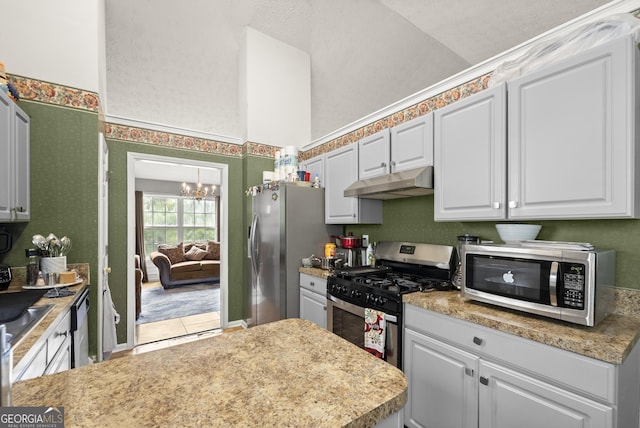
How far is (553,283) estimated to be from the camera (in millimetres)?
1281

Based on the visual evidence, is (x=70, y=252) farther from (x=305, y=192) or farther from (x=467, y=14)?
(x=467, y=14)

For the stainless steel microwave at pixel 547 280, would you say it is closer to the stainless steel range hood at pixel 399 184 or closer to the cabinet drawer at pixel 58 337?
the stainless steel range hood at pixel 399 184

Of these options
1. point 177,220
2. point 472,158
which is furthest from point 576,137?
point 177,220

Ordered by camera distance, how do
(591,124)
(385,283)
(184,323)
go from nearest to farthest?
(591,124), (385,283), (184,323)

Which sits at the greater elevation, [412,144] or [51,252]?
[412,144]

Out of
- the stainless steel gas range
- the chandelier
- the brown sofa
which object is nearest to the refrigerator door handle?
the stainless steel gas range

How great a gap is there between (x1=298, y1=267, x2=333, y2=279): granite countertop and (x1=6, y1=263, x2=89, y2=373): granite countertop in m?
1.70

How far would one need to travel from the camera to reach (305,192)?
3020 millimetres

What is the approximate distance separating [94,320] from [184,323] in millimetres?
1745

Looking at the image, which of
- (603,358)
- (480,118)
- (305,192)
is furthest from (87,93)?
(603,358)

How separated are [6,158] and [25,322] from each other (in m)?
1.02

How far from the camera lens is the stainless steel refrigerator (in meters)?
2.89

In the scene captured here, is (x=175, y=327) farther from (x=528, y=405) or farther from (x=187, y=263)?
(x=528, y=405)

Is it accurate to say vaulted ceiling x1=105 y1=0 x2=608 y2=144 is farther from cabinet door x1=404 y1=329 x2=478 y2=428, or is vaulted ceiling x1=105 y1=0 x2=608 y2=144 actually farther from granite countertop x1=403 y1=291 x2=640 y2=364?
cabinet door x1=404 y1=329 x2=478 y2=428
